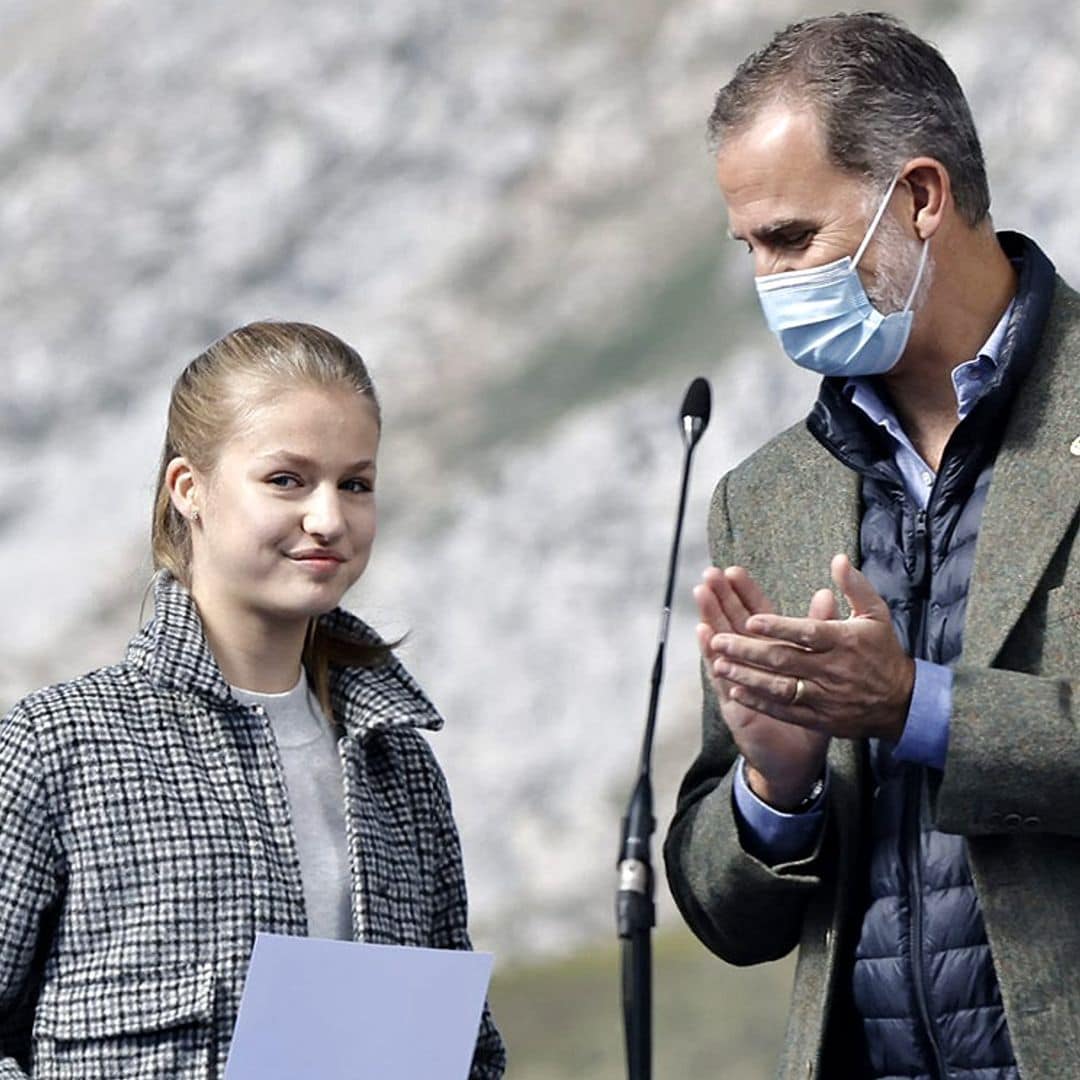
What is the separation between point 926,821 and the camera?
204cm

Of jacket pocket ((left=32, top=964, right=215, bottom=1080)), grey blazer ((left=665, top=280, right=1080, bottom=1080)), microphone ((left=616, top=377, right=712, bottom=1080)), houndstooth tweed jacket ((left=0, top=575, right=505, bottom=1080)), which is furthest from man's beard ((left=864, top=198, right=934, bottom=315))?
jacket pocket ((left=32, top=964, right=215, bottom=1080))

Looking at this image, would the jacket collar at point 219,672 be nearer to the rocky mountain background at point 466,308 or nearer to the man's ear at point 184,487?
the man's ear at point 184,487

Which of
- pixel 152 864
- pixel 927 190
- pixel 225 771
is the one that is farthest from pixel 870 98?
pixel 152 864

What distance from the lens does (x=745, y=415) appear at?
18.0 ft

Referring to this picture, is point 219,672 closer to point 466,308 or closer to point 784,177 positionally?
point 784,177

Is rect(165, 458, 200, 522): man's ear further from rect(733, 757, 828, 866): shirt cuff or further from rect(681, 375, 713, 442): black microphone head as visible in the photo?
rect(733, 757, 828, 866): shirt cuff

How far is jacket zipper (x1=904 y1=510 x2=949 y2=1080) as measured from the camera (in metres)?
1.99

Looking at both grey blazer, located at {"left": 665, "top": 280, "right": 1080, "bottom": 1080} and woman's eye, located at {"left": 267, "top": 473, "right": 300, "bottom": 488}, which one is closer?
grey blazer, located at {"left": 665, "top": 280, "right": 1080, "bottom": 1080}

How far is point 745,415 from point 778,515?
3.21 m

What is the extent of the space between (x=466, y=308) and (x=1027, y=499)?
3817 mm

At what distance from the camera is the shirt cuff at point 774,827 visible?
2078mm

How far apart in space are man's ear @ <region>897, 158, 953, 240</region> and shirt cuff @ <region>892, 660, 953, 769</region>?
54 cm

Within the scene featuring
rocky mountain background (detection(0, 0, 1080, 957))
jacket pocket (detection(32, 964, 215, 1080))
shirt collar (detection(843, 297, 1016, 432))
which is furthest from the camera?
rocky mountain background (detection(0, 0, 1080, 957))

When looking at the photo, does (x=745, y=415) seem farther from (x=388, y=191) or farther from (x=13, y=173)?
(x=13, y=173)
